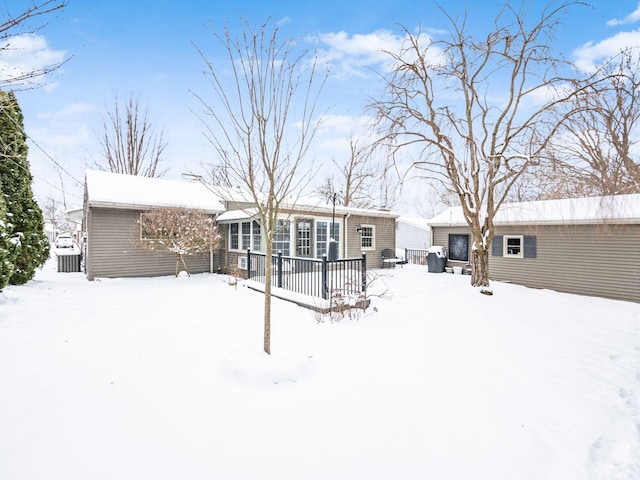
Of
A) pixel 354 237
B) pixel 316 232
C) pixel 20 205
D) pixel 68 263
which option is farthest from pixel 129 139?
pixel 354 237

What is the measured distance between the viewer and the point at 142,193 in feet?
34.7

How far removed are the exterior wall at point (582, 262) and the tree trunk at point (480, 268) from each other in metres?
2.22

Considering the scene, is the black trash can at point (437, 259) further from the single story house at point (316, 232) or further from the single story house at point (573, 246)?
the single story house at point (573, 246)

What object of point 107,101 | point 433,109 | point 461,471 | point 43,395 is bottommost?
point 461,471

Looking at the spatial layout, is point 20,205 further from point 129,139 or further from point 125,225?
point 129,139

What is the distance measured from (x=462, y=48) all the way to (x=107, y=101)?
2068 centimetres

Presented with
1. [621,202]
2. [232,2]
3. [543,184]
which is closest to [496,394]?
[232,2]

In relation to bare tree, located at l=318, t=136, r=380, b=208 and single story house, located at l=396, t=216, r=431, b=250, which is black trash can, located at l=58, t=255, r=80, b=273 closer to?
bare tree, located at l=318, t=136, r=380, b=208

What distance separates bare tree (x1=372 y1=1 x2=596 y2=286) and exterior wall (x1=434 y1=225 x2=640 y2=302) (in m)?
2.19

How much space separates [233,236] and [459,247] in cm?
945

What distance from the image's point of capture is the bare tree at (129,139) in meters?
19.4

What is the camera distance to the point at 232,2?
3.86 meters

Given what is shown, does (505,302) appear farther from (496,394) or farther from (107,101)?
(107,101)

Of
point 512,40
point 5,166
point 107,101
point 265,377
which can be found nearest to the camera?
point 265,377
